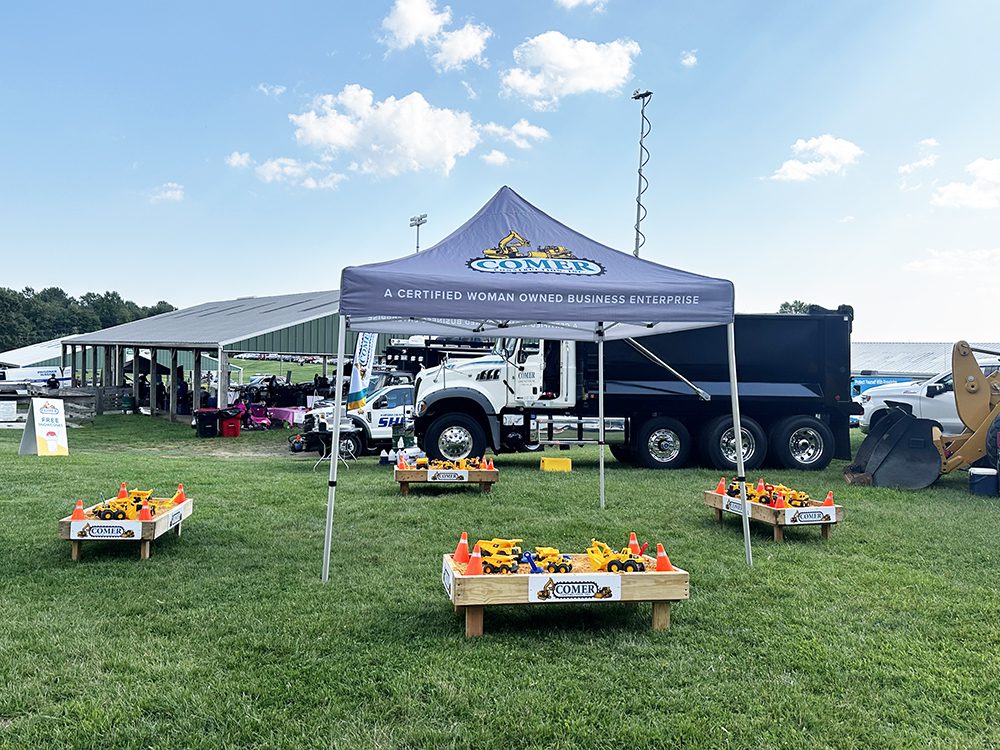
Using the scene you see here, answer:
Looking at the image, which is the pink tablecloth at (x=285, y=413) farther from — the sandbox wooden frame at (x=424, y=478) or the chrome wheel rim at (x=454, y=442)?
the sandbox wooden frame at (x=424, y=478)

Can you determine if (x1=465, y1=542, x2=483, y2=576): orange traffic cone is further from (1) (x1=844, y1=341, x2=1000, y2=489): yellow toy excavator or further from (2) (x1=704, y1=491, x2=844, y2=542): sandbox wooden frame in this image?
(1) (x1=844, y1=341, x2=1000, y2=489): yellow toy excavator

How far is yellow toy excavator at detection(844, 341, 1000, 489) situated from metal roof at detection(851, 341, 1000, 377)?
23.8 m

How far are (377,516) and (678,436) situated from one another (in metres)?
6.61

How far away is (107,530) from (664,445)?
9256 millimetres

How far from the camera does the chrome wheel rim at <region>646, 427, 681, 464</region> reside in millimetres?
13383

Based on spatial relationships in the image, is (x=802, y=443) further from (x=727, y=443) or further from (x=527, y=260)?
(x=527, y=260)

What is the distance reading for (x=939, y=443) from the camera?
38.1 feet

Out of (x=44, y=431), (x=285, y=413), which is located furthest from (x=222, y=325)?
(x=44, y=431)

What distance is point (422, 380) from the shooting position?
13.3 metres

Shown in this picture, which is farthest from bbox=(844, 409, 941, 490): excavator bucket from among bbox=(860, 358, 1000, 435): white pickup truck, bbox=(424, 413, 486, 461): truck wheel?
bbox=(424, 413, 486, 461): truck wheel

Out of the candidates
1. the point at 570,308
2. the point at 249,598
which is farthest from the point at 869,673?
the point at 249,598

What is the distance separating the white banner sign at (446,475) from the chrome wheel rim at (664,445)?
4367 mm

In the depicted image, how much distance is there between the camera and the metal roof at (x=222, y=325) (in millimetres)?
24956

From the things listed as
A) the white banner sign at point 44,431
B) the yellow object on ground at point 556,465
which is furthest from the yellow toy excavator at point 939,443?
the white banner sign at point 44,431
